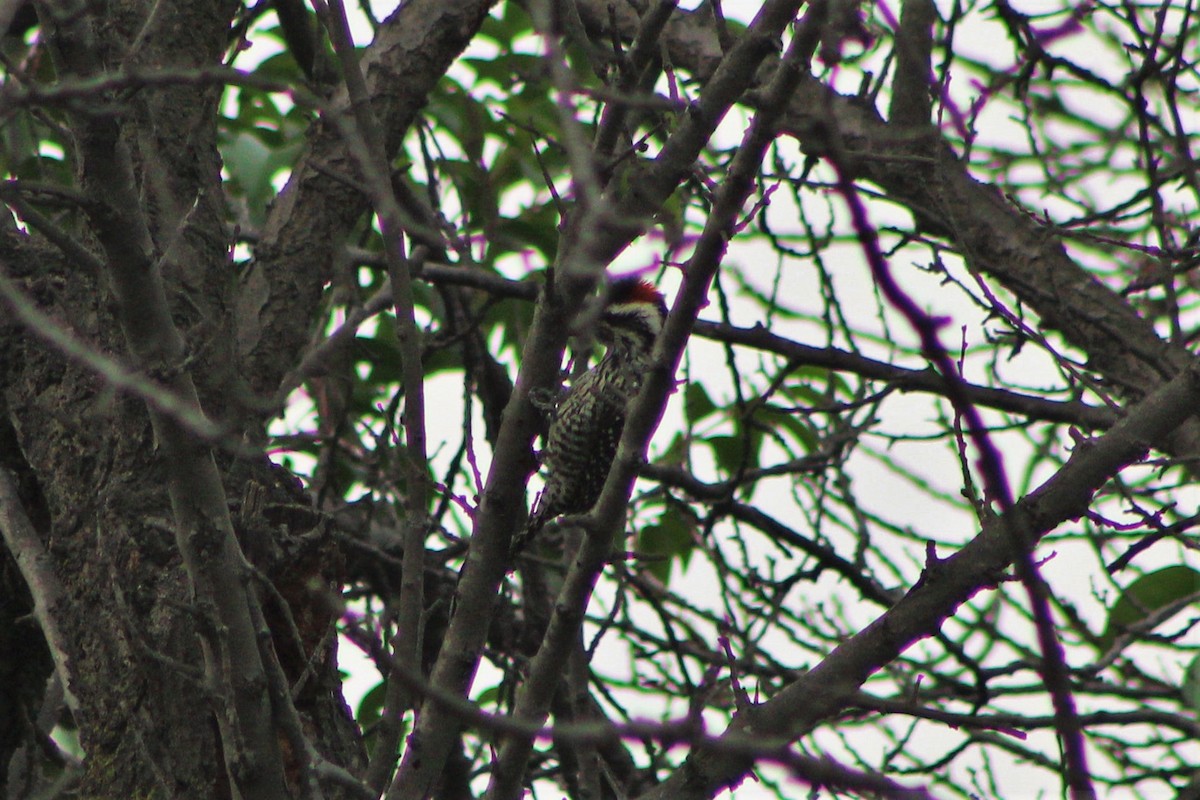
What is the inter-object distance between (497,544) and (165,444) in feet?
2.11

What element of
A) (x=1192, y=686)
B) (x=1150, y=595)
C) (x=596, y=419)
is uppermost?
(x=596, y=419)

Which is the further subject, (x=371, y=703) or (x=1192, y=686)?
(x=371, y=703)

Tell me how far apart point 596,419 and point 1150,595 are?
6.56ft

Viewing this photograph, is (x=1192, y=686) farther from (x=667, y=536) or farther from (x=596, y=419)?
(x=596, y=419)

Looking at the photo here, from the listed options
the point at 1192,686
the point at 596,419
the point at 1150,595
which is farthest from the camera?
the point at 596,419

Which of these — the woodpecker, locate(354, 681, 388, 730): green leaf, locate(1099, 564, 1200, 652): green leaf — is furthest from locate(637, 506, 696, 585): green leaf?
locate(1099, 564, 1200, 652): green leaf

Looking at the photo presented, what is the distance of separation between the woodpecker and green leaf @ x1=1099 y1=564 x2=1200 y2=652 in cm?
179

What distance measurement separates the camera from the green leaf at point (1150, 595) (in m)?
4.02

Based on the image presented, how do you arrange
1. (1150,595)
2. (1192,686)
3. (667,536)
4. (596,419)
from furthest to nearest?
(596,419)
(667,536)
(1150,595)
(1192,686)

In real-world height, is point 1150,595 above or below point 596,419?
below

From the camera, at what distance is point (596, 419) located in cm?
514

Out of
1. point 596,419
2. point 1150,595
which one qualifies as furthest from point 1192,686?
point 596,419

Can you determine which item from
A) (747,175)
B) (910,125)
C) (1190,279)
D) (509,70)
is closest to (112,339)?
(747,175)

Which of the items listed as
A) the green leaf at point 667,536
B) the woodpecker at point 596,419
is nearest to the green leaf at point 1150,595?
the green leaf at point 667,536
